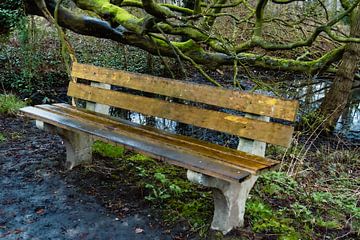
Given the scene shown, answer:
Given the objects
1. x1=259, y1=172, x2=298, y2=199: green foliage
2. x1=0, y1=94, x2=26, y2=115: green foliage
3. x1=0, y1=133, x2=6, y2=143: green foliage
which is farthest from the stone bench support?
x1=0, y1=94, x2=26, y2=115: green foliage

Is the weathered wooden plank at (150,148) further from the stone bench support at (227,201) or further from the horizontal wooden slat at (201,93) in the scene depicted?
the horizontal wooden slat at (201,93)

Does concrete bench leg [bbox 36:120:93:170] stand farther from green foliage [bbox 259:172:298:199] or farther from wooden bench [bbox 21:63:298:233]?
green foliage [bbox 259:172:298:199]

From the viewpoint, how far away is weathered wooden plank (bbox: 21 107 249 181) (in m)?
2.67

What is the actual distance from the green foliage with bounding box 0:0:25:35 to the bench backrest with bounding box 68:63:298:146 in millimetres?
4015

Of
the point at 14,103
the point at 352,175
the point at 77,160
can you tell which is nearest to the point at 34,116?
the point at 77,160

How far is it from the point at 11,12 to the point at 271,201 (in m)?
6.62

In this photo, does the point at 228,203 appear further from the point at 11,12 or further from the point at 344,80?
the point at 11,12

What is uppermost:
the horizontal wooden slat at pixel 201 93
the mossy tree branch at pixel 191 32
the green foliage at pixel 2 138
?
the mossy tree branch at pixel 191 32

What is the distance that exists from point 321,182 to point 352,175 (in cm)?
81

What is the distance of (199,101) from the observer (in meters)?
3.60

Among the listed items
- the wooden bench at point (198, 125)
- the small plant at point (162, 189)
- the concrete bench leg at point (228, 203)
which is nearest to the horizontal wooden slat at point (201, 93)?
the wooden bench at point (198, 125)

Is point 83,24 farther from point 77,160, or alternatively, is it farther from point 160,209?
point 160,209

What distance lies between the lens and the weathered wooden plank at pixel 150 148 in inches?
105

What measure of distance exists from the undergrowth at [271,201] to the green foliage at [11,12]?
4435 mm
